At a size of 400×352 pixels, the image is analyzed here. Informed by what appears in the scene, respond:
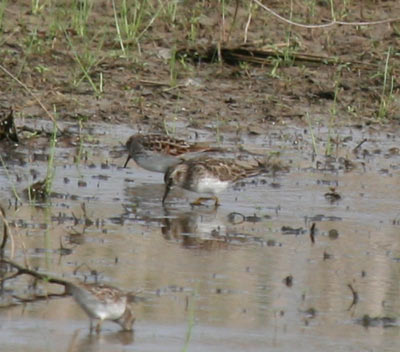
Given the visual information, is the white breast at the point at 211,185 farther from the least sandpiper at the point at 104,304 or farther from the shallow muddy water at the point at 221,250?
the least sandpiper at the point at 104,304

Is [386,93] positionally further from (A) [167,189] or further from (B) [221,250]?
(B) [221,250]

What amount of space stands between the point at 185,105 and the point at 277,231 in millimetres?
4601

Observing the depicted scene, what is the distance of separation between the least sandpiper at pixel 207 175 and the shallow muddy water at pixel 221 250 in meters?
0.14

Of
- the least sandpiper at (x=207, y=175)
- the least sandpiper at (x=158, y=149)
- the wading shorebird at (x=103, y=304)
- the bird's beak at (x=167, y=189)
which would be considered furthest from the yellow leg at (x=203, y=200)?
the wading shorebird at (x=103, y=304)

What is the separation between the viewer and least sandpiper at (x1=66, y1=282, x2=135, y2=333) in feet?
21.7

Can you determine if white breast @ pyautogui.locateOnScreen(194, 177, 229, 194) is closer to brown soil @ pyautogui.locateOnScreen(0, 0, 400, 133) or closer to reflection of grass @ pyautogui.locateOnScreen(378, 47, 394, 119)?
brown soil @ pyautogui.locateOnScreen(0, 0, 400, 133)

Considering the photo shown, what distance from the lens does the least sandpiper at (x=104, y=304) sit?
6625mm

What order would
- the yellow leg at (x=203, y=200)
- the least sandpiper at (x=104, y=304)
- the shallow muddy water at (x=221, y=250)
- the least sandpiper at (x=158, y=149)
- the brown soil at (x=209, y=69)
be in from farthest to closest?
1. the brown soil at (x=209, y=69)
2. the least sandpiper at (x=158, y=149)
3. the yellow leg at (x=203, y=200)
4. the shallow muddy water at (x=221, y=250)
5. the least sandpiper at (x=104, y=304)

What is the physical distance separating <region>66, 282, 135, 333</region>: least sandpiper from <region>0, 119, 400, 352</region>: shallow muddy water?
0.26 feet

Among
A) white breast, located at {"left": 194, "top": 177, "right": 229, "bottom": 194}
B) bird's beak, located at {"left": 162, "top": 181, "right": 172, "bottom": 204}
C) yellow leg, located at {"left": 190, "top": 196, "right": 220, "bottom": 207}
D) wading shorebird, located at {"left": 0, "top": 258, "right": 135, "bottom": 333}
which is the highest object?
wading shorebird, located at {"left": 0, "top": 258, "right": 135, "bottom": 333}

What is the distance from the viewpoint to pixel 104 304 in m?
6.61

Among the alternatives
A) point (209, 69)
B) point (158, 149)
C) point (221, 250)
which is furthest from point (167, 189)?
point (209, 69)

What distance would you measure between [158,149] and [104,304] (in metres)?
5.03

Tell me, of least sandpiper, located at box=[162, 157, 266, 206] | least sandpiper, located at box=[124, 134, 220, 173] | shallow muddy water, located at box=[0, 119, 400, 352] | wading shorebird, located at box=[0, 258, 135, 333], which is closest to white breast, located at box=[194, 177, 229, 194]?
least sandpiper, located at box=[162, 157, 266, 206]
